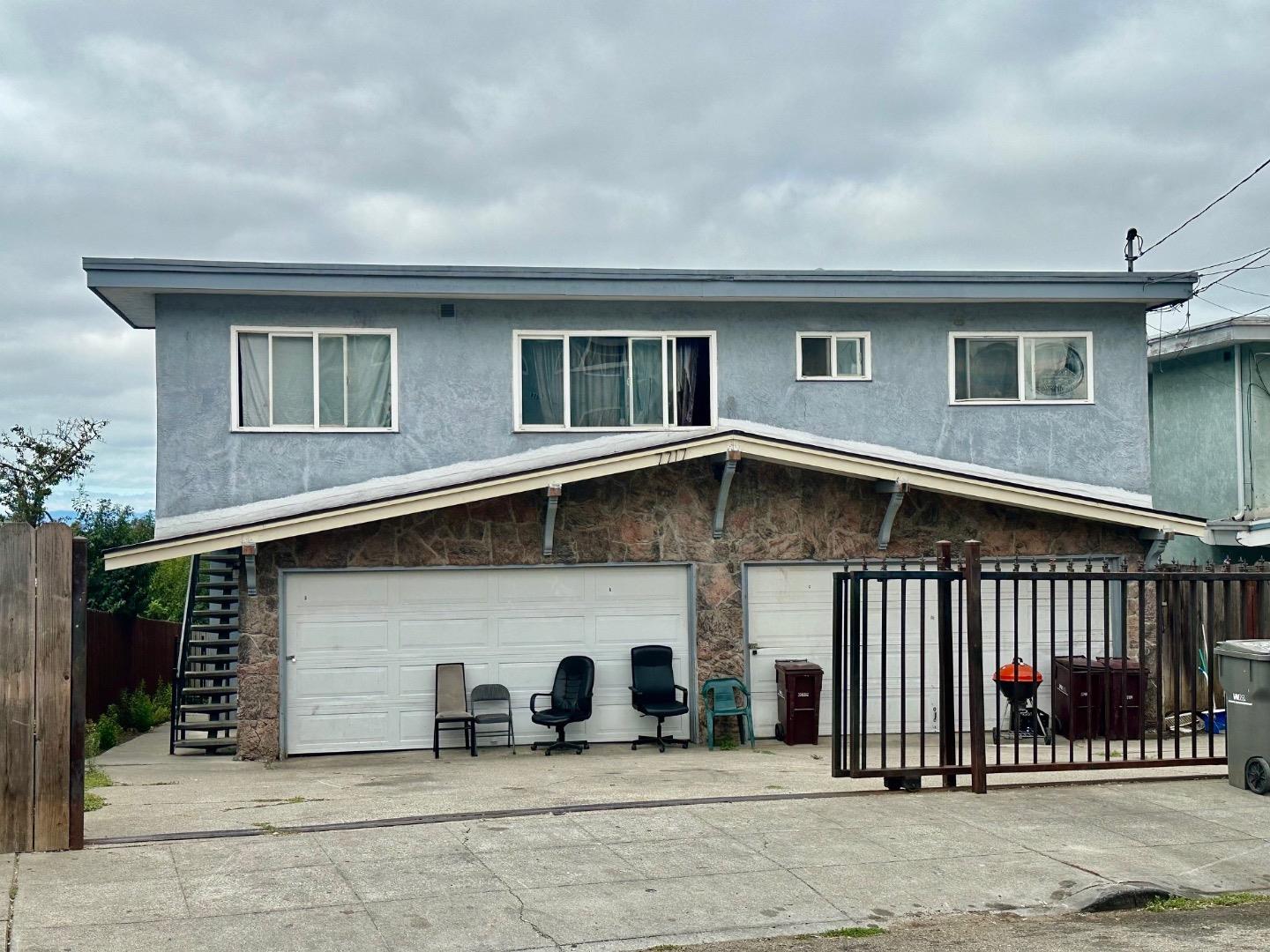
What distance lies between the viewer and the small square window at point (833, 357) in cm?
1686

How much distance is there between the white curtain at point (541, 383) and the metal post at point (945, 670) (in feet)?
22.5

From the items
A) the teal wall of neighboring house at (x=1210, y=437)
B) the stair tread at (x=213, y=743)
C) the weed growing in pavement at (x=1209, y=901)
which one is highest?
the teal wall of neighboring house at (x=1210, y=437)

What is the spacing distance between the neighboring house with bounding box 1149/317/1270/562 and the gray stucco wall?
3.40 m

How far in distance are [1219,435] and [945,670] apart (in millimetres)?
12834

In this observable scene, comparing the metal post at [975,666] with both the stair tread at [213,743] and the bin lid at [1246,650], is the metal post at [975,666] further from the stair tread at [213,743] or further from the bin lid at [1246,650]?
the stair tread at [213,743]

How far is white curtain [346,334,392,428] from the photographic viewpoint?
1595 centimetres

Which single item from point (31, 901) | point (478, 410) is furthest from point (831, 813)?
point (478, 410)

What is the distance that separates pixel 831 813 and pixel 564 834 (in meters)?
2.06

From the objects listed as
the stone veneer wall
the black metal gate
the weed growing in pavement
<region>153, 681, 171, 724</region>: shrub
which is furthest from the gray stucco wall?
the weed growing in pavement

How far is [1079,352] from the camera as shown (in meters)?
17.4

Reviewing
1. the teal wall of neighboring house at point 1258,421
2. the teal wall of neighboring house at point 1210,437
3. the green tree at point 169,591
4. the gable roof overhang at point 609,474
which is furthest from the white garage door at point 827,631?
the green tree at point 169,591

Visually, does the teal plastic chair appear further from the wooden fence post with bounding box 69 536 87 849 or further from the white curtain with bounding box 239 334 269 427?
the wooden fence post with bounding box 69 536 87 849

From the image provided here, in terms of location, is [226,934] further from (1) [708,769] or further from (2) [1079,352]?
(2) [1079,352]

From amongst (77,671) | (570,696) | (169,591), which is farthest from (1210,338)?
(169,591)
